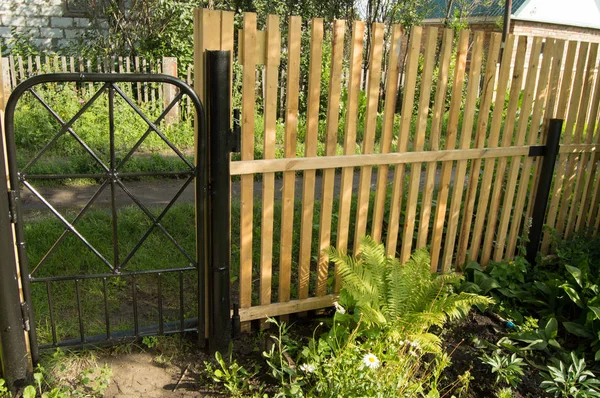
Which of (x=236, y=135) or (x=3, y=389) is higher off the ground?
(x=236, y=135)

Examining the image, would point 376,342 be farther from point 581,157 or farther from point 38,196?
point 581,157

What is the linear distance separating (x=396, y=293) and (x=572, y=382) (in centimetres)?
114

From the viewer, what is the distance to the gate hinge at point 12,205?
2.60 m

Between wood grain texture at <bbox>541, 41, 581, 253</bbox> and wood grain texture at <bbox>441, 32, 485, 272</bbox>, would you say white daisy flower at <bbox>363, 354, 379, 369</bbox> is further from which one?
wood grain texture at <bbox>541, 41, 581, 253</bbox>

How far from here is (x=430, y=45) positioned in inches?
142

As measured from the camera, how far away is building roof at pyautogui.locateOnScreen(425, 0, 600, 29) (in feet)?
60.1

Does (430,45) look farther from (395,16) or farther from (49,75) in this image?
(395,16)

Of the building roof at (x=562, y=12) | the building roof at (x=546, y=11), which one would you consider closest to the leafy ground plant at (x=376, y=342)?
the building roof at (x=546, y=11)

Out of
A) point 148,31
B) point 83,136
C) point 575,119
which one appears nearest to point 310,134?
point 575,119

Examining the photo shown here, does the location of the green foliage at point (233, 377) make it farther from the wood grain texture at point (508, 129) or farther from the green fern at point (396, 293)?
the wood grain texture at point (508, 129)

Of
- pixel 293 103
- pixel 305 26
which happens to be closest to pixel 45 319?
Result: pixel 293 103

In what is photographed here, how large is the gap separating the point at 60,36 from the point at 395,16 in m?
7.80

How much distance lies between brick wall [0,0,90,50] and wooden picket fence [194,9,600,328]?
31.5 ft

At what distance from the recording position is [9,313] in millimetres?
2664
